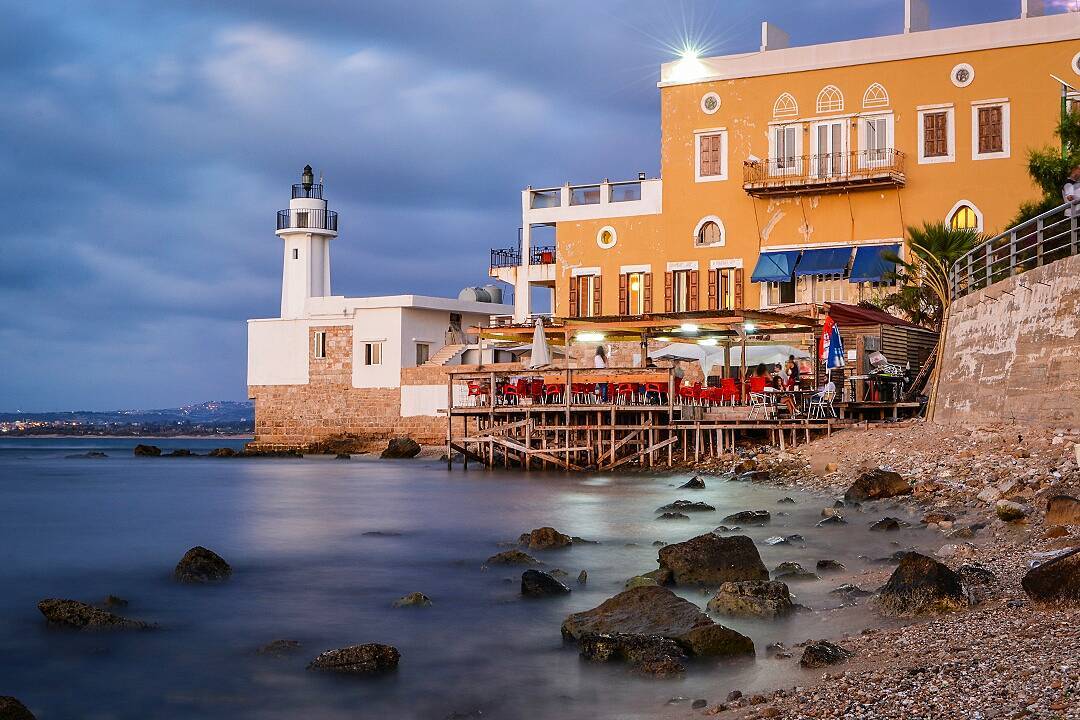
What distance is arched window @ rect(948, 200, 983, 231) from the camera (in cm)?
3500

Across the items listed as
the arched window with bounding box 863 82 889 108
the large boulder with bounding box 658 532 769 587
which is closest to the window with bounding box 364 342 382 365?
the arched window with bounding box 863 82 889 108

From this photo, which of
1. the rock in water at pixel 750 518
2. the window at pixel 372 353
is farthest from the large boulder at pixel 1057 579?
the window at pixel 372 353

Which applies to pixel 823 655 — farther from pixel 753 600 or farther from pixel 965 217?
pixel 965 217

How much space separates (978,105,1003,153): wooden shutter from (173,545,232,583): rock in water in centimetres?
2800

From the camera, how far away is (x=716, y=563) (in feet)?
39.1

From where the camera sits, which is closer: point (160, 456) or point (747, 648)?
point (747, 648)

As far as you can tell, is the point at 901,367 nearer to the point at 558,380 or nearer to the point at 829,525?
the point at 558,380

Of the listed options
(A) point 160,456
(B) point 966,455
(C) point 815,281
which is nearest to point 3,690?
(B) point 966,455

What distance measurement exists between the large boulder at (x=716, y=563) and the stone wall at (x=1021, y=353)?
6.89 metres

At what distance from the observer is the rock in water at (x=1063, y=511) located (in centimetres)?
1141

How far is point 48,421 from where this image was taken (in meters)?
145

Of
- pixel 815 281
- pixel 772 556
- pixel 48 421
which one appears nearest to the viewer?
pixel 772 556

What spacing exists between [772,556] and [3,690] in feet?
26.7

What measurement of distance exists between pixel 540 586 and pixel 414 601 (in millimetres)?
1370
